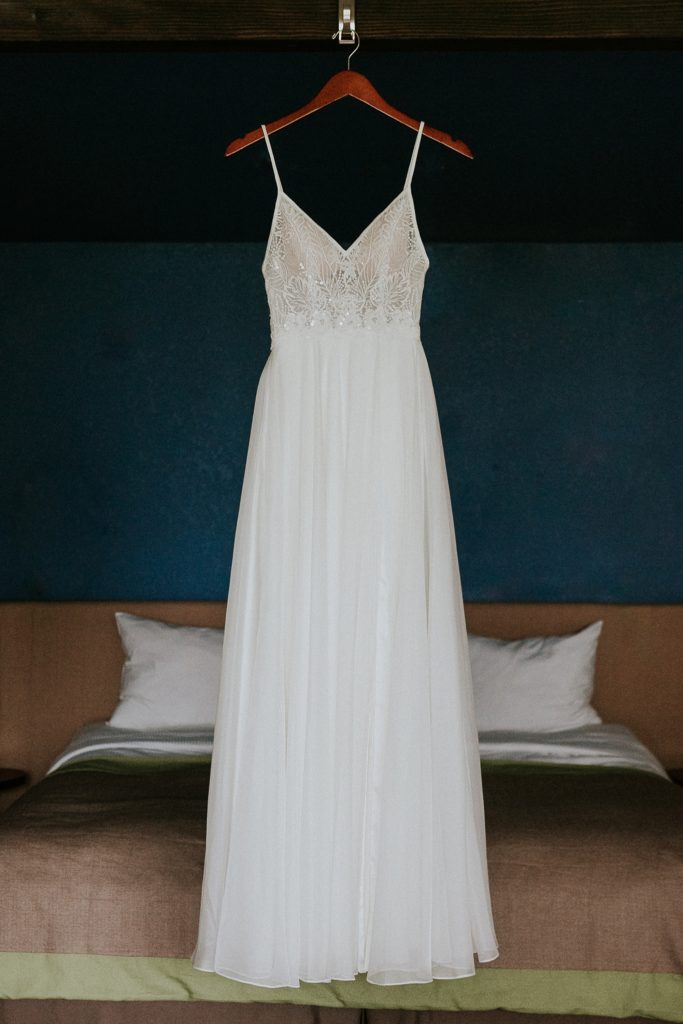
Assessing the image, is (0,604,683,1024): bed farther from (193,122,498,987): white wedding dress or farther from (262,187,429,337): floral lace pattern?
(262,187,429,337): floral lace pattern

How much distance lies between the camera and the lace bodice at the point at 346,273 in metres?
1.88

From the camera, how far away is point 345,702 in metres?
1.79

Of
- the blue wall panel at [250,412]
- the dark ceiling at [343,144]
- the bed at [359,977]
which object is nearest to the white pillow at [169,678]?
the blue wall panel at [250,412]

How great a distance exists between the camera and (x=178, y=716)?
337cm

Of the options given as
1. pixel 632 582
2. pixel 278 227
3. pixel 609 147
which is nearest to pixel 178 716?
pixel 632 582

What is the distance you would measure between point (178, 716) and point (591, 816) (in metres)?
1.49

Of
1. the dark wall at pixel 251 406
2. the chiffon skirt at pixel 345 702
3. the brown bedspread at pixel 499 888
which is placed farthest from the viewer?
the dark wall at pixel 251 406

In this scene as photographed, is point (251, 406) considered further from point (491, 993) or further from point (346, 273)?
point (491, 993)

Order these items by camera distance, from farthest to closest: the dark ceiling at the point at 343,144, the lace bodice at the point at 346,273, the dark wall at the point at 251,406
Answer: the dark wall at the point at 251,406 < the dark ceiling at the point at 343,144 < the lace bodice at the point at 346,273

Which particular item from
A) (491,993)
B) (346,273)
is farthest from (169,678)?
(346,273)

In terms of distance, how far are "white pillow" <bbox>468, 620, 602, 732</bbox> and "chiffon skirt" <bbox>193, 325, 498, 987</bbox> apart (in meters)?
1.48

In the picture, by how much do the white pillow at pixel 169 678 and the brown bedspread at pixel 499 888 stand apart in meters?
Result: 0.94

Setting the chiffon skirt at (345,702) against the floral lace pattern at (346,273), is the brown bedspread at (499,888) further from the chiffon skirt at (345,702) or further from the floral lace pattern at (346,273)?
the floral lace pattern at (346,273)

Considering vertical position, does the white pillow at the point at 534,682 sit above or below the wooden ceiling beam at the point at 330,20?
below
